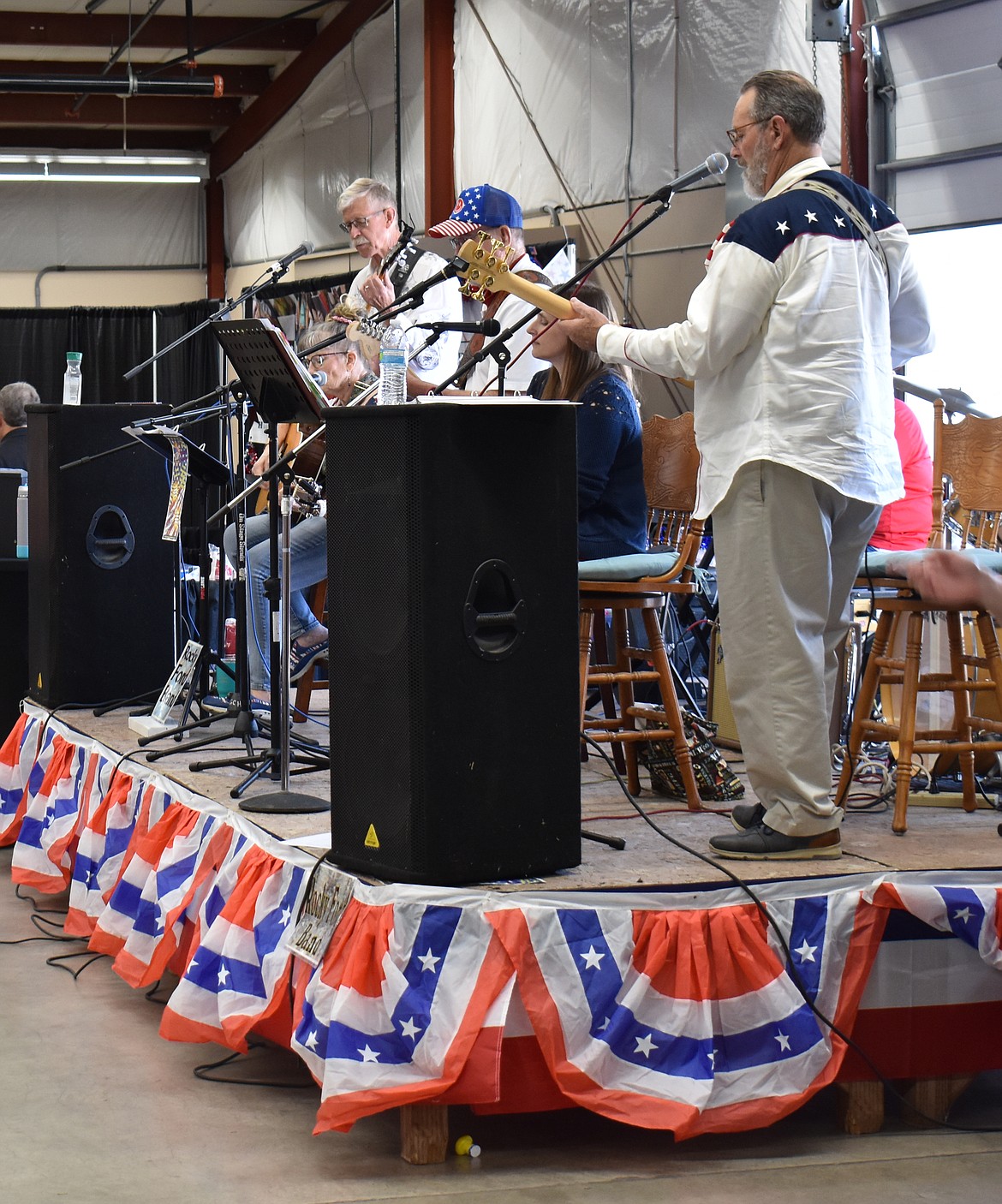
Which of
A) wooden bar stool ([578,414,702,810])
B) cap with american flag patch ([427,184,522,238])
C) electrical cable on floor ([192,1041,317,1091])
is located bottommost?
electrical cable on floor ([192,1041,317,1091])

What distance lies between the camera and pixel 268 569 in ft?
15.0

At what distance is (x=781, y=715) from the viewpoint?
2572mm

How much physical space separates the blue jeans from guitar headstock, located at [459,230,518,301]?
164cm

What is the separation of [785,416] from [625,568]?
2.61 feet

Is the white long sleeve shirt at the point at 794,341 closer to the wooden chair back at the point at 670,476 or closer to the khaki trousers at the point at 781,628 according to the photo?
the khaki trousers at the point at 781,628

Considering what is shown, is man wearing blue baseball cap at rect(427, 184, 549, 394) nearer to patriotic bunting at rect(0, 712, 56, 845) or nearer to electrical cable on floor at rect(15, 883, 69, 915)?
patriotic bunting at rect(0, 712, 56, 845)

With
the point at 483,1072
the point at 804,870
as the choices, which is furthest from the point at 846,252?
the point at 483,1072

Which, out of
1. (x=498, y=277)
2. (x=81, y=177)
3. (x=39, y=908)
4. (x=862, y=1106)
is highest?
(x=81, y=177)

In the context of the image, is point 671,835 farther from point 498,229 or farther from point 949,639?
point 498,229

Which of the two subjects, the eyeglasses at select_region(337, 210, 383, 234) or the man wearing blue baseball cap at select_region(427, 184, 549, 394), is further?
the eyeglasses at select_region(337, 210, 383, 234)

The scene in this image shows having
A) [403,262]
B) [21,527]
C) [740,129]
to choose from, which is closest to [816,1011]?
[740,129]

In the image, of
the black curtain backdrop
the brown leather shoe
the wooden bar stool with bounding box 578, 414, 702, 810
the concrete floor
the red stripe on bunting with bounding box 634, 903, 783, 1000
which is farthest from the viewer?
the black curtain backdrop

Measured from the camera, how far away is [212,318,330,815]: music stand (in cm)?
302

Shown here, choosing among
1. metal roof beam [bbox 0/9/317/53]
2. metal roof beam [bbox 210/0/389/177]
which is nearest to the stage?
metal roof beam [bbox 210/0/389/177]
